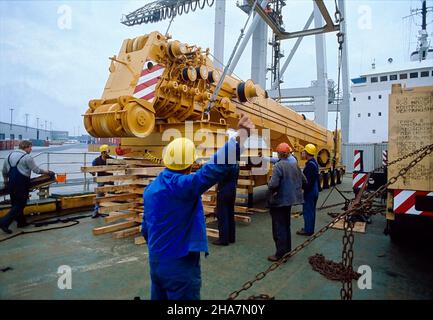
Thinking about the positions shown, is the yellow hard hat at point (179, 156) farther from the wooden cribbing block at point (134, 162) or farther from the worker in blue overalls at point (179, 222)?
the wooden cribbing block at point (134, 162)

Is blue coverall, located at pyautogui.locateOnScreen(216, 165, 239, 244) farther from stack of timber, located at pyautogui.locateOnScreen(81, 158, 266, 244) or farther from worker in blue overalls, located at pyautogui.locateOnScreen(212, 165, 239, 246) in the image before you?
stack of timber, located at pyautogui.locateOnScreen(81, 158, 266, 244)

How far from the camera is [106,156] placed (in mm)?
6145

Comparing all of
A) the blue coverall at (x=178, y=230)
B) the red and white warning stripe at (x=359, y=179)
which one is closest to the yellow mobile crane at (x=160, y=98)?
the blue coverall at (x=178, y=230)

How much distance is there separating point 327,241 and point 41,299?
387 cm

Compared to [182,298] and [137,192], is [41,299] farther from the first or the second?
[137,192]

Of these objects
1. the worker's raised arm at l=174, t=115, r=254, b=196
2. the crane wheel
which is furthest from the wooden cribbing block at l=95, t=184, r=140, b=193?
the crane wheel

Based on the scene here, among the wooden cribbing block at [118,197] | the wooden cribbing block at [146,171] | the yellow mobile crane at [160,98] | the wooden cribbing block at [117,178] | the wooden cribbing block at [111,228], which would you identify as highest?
the yellow mobile crane at [160,98]

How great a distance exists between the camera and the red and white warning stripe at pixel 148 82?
4.11 metres

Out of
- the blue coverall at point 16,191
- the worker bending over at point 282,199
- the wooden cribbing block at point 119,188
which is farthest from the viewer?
the blue coverall at point 16,191

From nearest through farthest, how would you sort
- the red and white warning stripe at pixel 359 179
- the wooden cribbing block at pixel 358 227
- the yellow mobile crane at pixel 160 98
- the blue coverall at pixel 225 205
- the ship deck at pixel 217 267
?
the ship deck at pixel 217 267 → the yellow mobile crane at pixel 160 98 → the blue coverall at pixel 225 205 → the wooden cribbing block at pixel 358 227 → the red and white warning stripe at pixel 359 179

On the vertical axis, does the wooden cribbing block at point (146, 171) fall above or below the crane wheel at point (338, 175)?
above

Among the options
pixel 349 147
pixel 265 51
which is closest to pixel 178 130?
pixel 265 51

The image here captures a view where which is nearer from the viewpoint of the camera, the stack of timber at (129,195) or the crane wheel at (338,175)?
the stack of timber at (129,195)

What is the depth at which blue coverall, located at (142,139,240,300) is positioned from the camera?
5.65 ft
